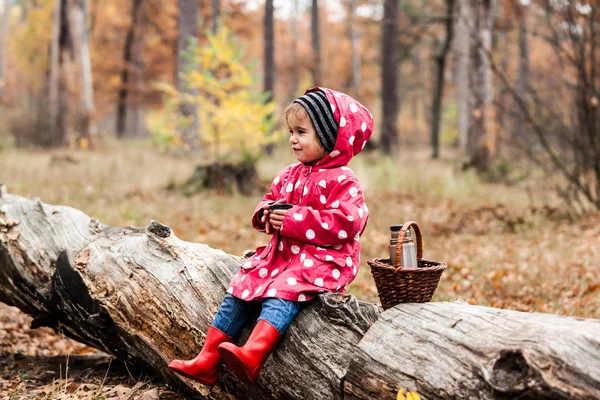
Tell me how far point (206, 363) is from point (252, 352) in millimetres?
331

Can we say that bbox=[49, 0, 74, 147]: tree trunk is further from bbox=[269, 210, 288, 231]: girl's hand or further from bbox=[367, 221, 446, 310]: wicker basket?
bbox=[367, 221, 446, 310]: wicker basket

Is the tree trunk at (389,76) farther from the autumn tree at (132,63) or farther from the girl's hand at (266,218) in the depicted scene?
the girl's hand at (266,218)

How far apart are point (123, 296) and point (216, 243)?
3.26m

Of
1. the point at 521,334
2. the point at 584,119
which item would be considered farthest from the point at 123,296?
the point at 584,119

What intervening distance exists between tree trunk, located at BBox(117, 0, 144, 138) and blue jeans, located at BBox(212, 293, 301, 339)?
2386 cm

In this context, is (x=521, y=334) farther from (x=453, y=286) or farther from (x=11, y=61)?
(x=11, y=61)

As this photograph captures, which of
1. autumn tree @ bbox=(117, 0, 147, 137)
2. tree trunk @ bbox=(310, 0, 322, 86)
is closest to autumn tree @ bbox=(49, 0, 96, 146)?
autumn tree @ bbox=(117, 0, 147, 137)

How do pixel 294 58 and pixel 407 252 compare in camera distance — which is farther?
pixel 294 58

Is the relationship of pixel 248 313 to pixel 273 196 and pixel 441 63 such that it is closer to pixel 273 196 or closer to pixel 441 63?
pixel 273 196

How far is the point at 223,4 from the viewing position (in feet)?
81.8

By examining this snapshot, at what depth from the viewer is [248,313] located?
3.10 meters

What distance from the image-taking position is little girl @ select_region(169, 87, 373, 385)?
287 centimetres

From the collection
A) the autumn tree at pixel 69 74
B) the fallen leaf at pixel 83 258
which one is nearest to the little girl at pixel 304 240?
the fallen leaf at pixel 83 258

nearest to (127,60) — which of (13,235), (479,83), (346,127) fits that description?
(479,83)
